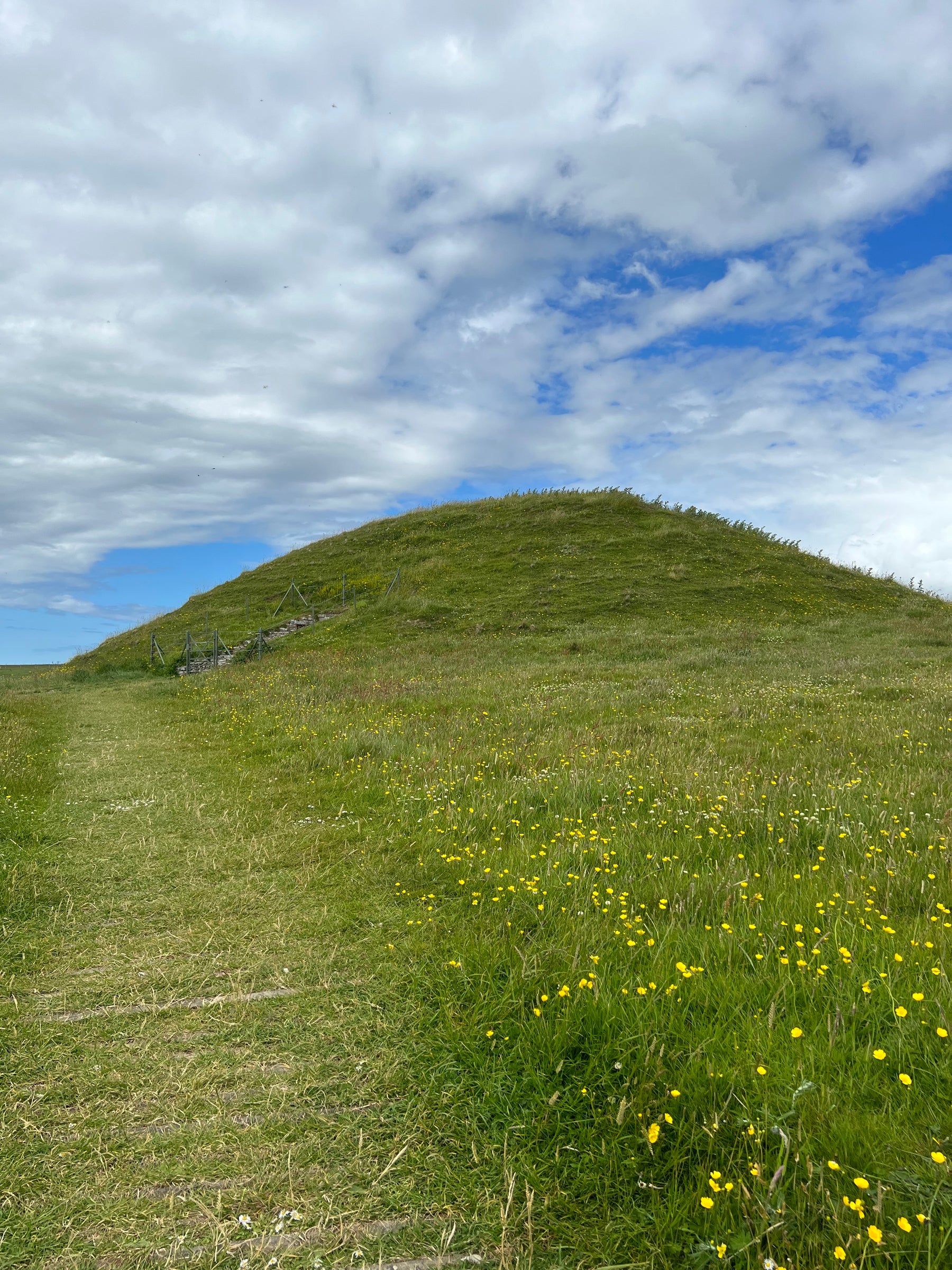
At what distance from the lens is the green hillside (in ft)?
117

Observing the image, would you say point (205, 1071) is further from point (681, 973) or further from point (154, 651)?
point (154, 651)

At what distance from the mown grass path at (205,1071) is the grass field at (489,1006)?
0.8 inches

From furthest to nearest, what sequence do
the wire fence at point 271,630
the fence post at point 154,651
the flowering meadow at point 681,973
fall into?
the fence post at point 154,651 → the wire fence at point 271,630 → the flowering meadow at point 681,973

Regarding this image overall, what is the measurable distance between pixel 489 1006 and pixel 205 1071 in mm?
1677

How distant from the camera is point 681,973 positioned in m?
4.13

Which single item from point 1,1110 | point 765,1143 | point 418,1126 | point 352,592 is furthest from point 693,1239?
point 352,592

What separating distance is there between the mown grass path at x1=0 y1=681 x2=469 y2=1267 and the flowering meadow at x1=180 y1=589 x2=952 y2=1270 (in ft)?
1.25

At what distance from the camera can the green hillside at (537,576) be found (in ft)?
117

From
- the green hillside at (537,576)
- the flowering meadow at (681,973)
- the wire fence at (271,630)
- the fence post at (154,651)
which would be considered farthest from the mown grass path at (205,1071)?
the fence post at (154,651)

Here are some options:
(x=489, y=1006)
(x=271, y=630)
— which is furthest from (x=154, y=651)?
(x=489, y=1006)

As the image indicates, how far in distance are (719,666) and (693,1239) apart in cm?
2093

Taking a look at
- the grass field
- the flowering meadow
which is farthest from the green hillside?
the grass field

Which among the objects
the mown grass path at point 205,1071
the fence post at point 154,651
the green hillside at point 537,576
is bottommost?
the mown grass path at point 205,1071

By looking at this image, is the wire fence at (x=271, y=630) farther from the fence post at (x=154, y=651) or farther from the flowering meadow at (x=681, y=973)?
the flowering meadow at (x=681, y=973)
